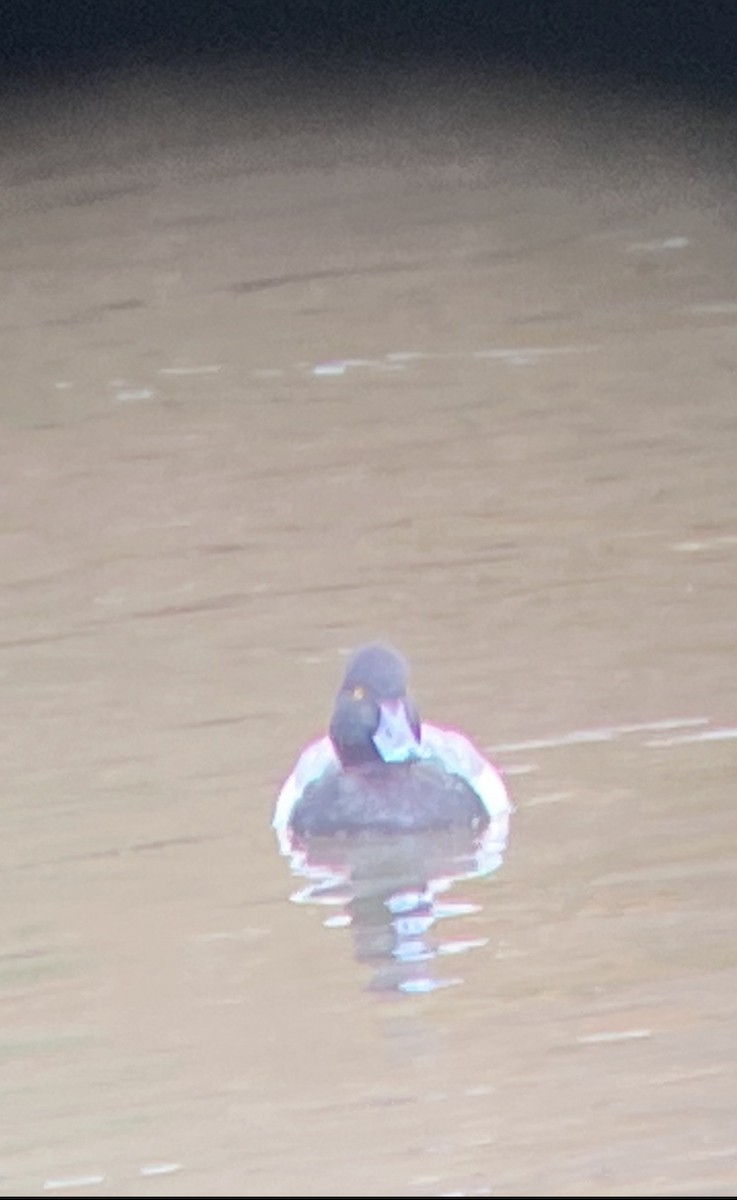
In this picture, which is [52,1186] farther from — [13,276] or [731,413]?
[13,276]

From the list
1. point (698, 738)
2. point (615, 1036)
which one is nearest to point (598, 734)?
point (698, 738)

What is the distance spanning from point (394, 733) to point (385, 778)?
8 cm

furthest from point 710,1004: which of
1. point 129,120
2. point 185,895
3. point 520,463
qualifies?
point 129,120

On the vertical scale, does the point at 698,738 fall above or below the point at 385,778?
below

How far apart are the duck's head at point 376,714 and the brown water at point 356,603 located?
21cm

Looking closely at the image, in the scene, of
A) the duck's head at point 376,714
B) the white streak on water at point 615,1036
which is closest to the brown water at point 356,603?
the white streak on water at point 615,1036

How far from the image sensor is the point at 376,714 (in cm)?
414

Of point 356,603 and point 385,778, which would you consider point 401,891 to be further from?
point 356,603

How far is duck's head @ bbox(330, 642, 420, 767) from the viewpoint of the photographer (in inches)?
163

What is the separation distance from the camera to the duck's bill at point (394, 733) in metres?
4.14

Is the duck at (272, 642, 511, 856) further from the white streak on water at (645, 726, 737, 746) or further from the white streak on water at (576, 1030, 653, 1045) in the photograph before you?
the white streak on water at (576, 1030, 653, 1045)

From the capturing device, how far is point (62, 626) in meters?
5.13

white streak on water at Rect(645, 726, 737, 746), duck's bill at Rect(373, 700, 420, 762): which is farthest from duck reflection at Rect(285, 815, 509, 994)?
white streak on water at Rect(645, 726, 737, 746)

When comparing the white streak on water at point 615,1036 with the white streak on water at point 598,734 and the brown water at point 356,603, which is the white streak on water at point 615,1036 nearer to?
the brown water at point 356,603
